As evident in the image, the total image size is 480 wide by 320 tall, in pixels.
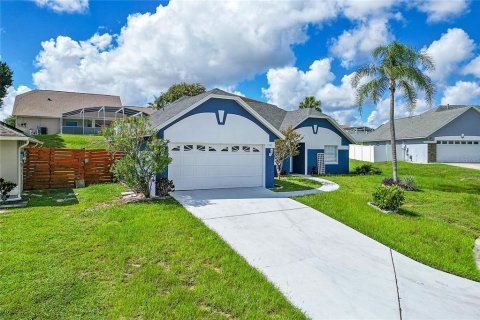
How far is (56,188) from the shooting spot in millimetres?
14148

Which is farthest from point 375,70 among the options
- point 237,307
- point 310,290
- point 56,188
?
point 56,188

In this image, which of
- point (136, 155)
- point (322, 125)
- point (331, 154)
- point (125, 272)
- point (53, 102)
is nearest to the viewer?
point (125, 272)

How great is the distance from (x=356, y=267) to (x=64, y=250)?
20.8 ft

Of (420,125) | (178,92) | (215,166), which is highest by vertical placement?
(178,92)

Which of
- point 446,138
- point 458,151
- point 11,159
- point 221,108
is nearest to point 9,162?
point 11,159

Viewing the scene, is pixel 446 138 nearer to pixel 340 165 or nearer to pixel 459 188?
pixel 340 165

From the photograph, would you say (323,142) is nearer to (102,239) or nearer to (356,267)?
(356,267)

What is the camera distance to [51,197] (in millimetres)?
11719

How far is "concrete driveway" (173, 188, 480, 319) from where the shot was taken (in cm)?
465

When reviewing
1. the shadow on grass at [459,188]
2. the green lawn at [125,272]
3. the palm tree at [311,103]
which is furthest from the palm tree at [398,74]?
the palm tree at [311,103]

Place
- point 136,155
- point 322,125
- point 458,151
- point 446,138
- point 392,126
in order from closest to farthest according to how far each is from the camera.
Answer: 1. point 136,155
2. point 392,126
3. point 322,125
4. point 446,138
5. point 458,151

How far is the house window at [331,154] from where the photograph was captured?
74.6ft

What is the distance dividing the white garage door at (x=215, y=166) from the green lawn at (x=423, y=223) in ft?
11.2

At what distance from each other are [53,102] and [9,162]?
29.8 m
